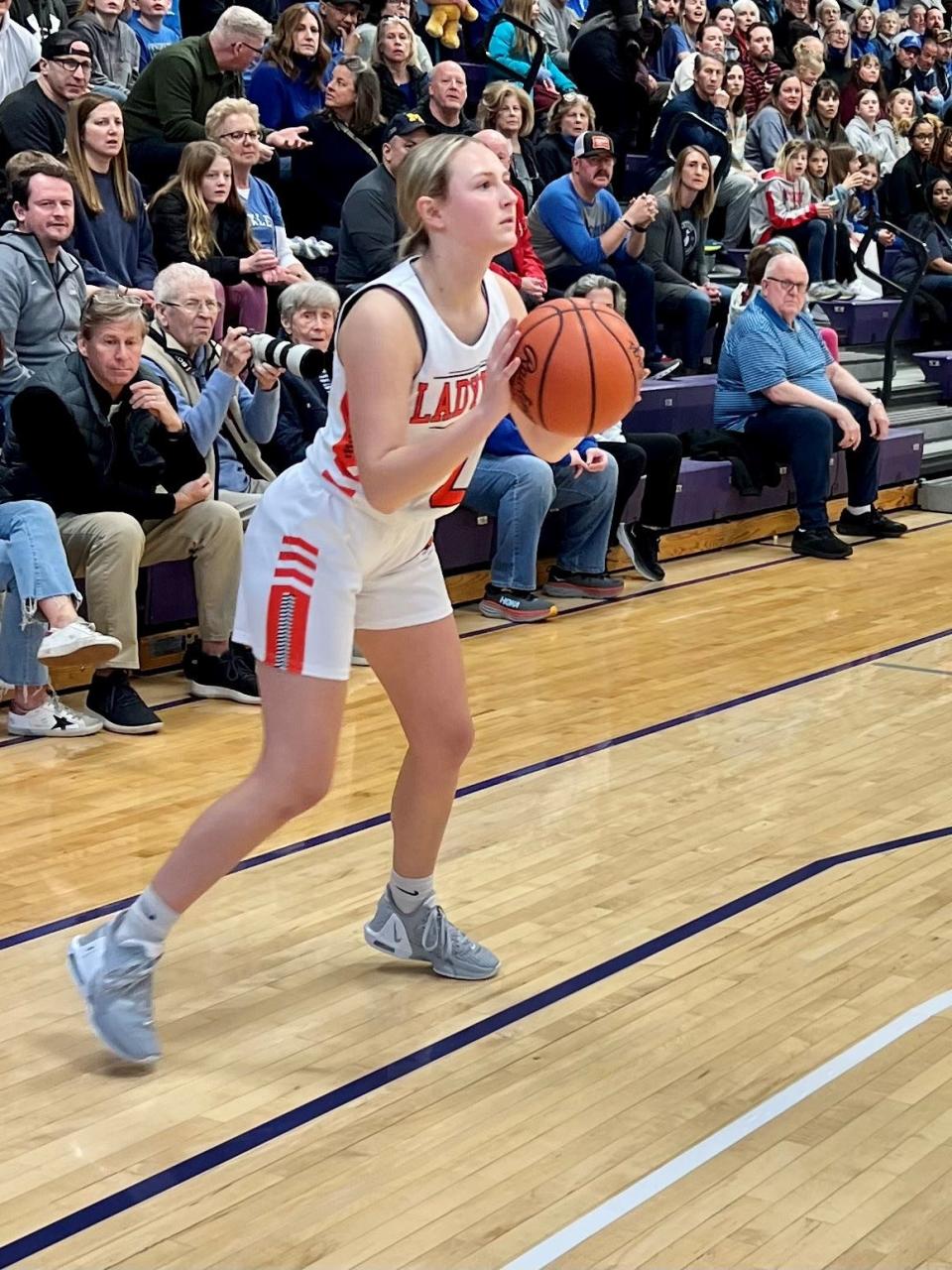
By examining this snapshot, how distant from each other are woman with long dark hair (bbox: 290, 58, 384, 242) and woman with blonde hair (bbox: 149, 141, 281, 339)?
161 centimetres

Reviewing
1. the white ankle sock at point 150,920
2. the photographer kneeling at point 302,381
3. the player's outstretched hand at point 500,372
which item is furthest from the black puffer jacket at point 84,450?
the player's outstretched hand at point 500,372

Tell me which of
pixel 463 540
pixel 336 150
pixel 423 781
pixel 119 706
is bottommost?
pixel 119 706

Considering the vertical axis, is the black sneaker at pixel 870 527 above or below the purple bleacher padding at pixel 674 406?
below

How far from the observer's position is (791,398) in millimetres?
8078

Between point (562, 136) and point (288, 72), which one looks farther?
point (562, 136)

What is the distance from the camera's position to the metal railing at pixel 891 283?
10082mm

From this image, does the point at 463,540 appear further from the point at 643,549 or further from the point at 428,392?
the point at 428,392

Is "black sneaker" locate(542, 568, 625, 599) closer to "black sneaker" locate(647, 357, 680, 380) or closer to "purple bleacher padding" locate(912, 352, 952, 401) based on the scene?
"black sneaker" locate(647, 357, 680, 380)

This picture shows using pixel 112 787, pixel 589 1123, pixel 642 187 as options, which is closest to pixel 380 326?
pixel 589 1123

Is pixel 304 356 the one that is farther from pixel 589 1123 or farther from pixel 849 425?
pixel 849 425

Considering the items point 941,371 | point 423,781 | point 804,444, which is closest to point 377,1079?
point 423,781

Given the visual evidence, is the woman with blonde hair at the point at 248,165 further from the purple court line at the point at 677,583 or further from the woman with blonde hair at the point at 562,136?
the woman with blonde hair at the point at 562,136

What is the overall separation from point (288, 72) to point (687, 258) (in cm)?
241

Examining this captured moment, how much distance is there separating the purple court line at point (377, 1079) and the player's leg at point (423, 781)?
19 centimetres
